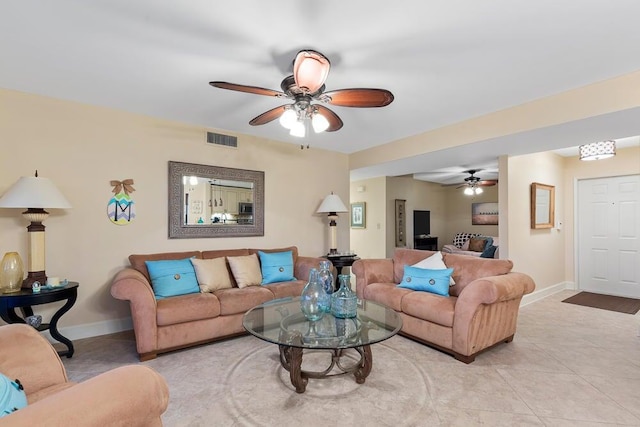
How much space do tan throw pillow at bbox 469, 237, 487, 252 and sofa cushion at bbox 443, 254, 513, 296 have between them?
Answer: 13.7ft

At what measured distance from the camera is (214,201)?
12.9ft

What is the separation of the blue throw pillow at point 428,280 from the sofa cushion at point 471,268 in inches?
6.8

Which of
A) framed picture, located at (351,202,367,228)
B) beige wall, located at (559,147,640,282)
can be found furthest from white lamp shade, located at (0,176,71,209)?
beige wall, located at (559,147,640,282)

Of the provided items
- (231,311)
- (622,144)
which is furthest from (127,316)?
(622,144)

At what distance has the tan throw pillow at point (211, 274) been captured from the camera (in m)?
3.24

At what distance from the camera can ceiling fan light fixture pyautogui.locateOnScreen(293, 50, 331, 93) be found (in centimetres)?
182

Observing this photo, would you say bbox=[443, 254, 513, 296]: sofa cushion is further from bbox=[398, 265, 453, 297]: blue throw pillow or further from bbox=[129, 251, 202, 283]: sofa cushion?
bbox=[129, 251, 202, 283]: sofa cushion

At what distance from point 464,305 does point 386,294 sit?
878 millimetres

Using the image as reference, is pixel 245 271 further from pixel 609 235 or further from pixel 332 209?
pixel 609 235

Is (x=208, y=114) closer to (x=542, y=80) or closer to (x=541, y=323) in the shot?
(x=542, y=80)

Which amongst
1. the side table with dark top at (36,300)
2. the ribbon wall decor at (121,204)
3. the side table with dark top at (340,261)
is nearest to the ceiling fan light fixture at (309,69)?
the ribbon wall decor at (121,204)

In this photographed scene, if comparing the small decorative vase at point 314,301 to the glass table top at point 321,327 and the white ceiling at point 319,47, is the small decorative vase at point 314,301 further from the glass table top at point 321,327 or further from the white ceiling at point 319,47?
the white ceiling at point 319,47

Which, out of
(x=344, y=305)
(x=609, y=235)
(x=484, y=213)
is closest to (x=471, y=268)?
(x=344, y=305)

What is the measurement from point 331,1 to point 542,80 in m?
2.02
